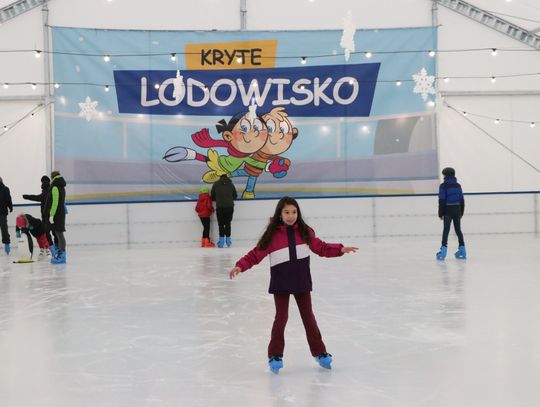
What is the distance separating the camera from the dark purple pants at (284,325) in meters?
3.32

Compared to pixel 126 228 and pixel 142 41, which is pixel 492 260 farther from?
pixel 142 41

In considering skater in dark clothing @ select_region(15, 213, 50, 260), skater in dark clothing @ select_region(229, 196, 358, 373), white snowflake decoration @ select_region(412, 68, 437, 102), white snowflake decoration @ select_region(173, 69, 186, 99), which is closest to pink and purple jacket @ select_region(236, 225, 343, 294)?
skater in dark clothing @ select_region(229, 196, 358, 373)

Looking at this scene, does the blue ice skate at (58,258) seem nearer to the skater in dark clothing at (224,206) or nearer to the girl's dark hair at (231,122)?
the skater in dark clothing at (224,206)

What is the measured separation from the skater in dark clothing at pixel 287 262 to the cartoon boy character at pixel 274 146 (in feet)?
31.8

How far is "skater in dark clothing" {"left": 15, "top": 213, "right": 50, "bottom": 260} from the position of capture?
945cm

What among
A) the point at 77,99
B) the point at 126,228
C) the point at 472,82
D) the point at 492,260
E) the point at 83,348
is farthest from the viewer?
the point at 472,82

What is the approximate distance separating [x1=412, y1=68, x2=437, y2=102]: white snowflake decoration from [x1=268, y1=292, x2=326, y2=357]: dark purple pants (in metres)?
10.6

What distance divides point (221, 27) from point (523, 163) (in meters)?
7.07

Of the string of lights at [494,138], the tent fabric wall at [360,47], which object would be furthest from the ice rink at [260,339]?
the string of lights at [494,138]

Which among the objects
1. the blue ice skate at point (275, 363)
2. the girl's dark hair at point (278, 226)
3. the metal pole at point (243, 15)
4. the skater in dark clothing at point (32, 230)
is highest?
the metal pole at point (243, 15)

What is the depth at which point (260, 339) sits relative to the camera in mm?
4059

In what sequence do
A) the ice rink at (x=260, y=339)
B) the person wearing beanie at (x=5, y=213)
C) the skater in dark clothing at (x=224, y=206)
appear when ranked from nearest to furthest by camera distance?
the ice rink at (x=260, y=339) < the person wearing beanie at (x=5, y=213) < the skater in dark clothing at (x=224, y=206)

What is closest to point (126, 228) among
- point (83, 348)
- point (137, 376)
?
point (83, 348)

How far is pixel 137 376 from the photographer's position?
3.26m
